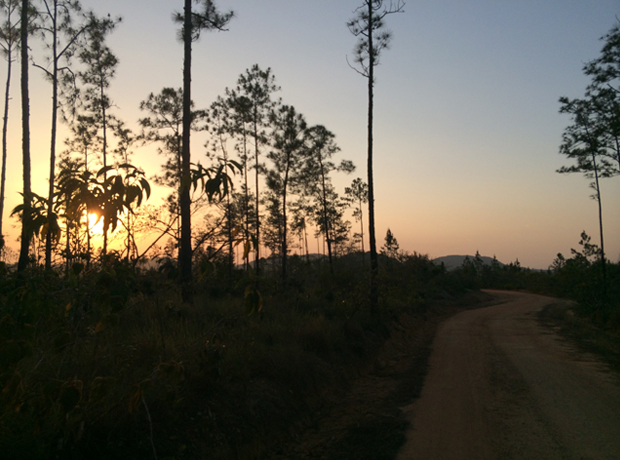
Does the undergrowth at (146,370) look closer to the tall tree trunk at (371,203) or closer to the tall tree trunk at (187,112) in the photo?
the tall tree trunk at (187,112)

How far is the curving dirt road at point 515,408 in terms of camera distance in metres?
5.60

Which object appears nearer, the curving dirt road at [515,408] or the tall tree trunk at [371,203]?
the curving dirt road at [515,408]

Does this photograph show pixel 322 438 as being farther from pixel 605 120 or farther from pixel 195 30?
pixel 605 120

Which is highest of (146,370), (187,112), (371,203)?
(187,112)

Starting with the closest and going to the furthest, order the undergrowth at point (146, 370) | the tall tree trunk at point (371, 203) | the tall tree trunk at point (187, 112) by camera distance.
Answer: the undergrowth at point (146, 370) → the tall tree trunk at point (187, 112) → the tall tree trunk at point (371, 203)

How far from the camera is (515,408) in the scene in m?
7.18

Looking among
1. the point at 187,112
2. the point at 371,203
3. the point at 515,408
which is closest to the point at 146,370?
the point at 515,408

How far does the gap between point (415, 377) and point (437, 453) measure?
448 cm

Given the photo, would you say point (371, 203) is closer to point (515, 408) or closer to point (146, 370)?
point (515, 408)

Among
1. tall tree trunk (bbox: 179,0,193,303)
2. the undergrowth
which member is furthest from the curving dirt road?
tall tree trunk (bbox: 179,0,193,303)

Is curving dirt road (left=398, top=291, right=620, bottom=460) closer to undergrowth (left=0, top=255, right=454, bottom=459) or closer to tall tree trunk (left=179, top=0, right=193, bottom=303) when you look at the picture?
undergrowth (left=0, top=255, right=454, bottom=459)

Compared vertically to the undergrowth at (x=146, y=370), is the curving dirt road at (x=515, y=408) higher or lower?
lower

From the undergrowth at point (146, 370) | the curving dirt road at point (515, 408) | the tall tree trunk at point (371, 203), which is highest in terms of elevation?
the tall tree trunk at point (371, 203)

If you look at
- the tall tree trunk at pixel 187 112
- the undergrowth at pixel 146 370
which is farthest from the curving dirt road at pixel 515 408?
the tall tree trunk at pixel 187 112
